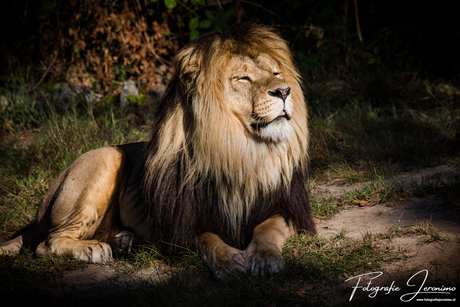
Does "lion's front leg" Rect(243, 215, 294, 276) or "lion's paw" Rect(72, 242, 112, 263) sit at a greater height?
"lion's front leg" Rect(243, 215, 294, 276)

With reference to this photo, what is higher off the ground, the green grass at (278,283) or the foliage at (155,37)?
the foliage at (155,37)

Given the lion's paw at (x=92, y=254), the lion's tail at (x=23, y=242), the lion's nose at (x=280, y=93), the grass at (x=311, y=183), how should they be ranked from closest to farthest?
1. the grass at (x=311, y=183)
2. the lion's nose at (x=280, y=93)
3. the lion's paw at (x=92, y=254)
4. the lion's tail at (x=23, y=242)

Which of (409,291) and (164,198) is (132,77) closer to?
(164,198)

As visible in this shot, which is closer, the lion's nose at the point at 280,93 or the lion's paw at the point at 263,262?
the lion's paw at the point at 263,262

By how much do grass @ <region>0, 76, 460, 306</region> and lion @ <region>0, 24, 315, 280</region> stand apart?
0.14 metres

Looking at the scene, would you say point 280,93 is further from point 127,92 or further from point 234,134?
point 127,92

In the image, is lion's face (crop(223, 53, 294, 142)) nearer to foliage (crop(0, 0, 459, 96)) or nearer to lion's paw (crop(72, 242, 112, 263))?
lion's paw (crop(72, 242, 112, 263))

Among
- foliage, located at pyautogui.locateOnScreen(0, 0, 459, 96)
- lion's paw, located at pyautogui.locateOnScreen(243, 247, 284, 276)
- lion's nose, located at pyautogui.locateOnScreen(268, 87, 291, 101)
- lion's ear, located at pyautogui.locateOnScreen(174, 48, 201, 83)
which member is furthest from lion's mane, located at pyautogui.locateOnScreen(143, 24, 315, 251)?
foliage, located at pyautogui.locateOnScreen(0, 0, 459, 96)

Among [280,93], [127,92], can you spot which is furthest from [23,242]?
[127,92]

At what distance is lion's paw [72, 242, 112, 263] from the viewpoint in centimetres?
278

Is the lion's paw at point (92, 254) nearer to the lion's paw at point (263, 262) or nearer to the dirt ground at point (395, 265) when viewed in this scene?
the dirt ground at point (395, 265)

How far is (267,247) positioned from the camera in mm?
2348

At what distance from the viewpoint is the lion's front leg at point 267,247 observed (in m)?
2.23

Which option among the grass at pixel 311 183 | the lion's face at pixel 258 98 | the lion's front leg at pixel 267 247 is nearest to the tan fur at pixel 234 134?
the lion's face at pixel 258 98
